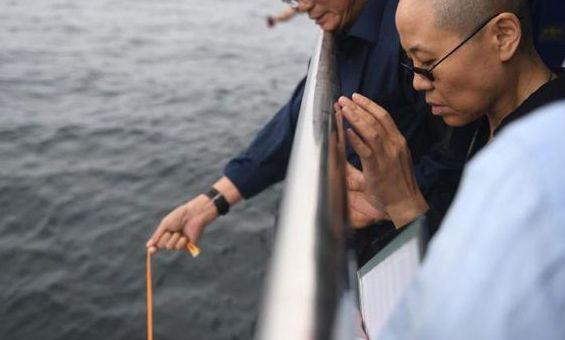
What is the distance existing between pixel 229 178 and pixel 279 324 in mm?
2279

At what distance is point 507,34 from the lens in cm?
166

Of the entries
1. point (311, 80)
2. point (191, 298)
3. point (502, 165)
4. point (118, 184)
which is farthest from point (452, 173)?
point (118, 184)

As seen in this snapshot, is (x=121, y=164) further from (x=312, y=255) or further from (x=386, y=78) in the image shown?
(x=312, y=255)

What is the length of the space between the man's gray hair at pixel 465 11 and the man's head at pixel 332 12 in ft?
2.24

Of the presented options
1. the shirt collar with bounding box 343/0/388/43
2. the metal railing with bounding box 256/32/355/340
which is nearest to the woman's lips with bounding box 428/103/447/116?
the shirt collar with bounding box 343/0/388/43

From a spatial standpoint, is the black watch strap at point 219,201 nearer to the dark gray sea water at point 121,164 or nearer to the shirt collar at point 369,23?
the dark gray sea water at point 121,164

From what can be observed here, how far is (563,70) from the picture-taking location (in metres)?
1.73

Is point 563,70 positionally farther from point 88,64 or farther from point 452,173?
point 88,64

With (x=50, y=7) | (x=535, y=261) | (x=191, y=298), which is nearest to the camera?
(x=535, y=261)

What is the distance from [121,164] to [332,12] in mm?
5436

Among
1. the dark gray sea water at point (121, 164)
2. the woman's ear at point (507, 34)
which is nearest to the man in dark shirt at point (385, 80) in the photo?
the woman's ear at point (507, 34)

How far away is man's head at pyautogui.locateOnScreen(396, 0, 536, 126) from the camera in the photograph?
1649mm

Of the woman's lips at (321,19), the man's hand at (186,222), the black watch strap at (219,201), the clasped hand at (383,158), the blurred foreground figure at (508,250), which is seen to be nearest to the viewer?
the blurred foreground figure at (508,250)

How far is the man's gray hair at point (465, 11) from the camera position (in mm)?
1640
